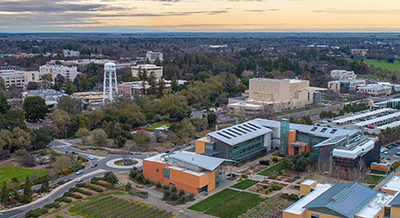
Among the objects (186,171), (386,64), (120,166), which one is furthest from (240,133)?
A: (386,64)

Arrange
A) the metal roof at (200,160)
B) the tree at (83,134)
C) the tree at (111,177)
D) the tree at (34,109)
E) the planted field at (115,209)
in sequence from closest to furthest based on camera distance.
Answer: the planted field at (115,209) → the metal roof at (200,160) → the tree at (111,177) → the tree at (83,134) → the tree at (34,109)

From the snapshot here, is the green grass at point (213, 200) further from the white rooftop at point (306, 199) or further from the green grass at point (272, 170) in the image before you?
the white rooftop at point (306, 199)

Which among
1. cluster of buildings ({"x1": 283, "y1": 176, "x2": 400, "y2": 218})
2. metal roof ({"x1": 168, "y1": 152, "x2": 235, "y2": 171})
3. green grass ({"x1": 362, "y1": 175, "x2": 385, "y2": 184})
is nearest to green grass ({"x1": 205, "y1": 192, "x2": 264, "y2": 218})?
Answer: metal roof ({"x1": 168, "y1": 152, "x2": 235, "y2": 171})

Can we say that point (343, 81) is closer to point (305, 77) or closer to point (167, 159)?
point (305, 77)

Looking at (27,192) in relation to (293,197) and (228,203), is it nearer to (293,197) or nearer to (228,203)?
(228,203)

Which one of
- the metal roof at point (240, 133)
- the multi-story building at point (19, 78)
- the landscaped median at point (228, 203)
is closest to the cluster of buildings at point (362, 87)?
the metal roof at point (240, 133)

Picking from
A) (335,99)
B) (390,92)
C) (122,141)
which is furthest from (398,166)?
(390,92)

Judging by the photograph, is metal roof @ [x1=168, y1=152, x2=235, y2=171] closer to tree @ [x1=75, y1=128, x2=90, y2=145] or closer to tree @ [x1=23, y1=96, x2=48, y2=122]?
tree @ [x1=75, y1=128, x2=90, y2=145]
